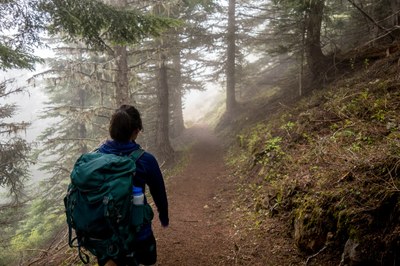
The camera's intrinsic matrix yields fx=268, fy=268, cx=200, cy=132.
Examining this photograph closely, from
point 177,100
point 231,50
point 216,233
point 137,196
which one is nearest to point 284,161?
point 216,233

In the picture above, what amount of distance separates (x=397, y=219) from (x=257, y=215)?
10.7 feet

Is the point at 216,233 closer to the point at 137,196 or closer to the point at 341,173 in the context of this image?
Result: the point at 341,173

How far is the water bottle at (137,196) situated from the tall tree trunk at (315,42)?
1079 centimetres

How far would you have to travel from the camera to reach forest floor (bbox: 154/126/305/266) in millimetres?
4633

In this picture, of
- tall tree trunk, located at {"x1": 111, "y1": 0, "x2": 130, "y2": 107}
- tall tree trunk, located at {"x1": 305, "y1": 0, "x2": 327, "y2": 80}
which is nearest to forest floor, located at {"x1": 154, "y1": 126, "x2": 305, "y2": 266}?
tall tree trunk, located at {"x1": 111, "y1": 0, "x2": 130, "y2": 107}

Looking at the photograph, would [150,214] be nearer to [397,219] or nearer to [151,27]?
[397,219]

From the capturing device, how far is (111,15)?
7.25m

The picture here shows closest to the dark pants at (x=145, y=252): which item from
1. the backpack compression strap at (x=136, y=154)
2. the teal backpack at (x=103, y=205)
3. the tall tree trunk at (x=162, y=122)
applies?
the teal backpack at (x=103, y=205)

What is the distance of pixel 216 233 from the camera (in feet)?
19.9

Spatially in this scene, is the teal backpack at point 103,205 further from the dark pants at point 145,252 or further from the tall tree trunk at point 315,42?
the tall tree trunk at point 315,42

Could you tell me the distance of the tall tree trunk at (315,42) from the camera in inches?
435

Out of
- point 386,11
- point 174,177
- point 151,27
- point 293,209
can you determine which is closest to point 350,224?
point 293,209

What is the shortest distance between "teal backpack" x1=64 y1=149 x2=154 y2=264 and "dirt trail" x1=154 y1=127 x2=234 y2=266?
2796 mm

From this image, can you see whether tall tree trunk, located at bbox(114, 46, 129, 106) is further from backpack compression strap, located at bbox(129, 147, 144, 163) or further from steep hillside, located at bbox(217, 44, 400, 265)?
backpack compression strap, located at bbox(129, 147, 144, 163)
